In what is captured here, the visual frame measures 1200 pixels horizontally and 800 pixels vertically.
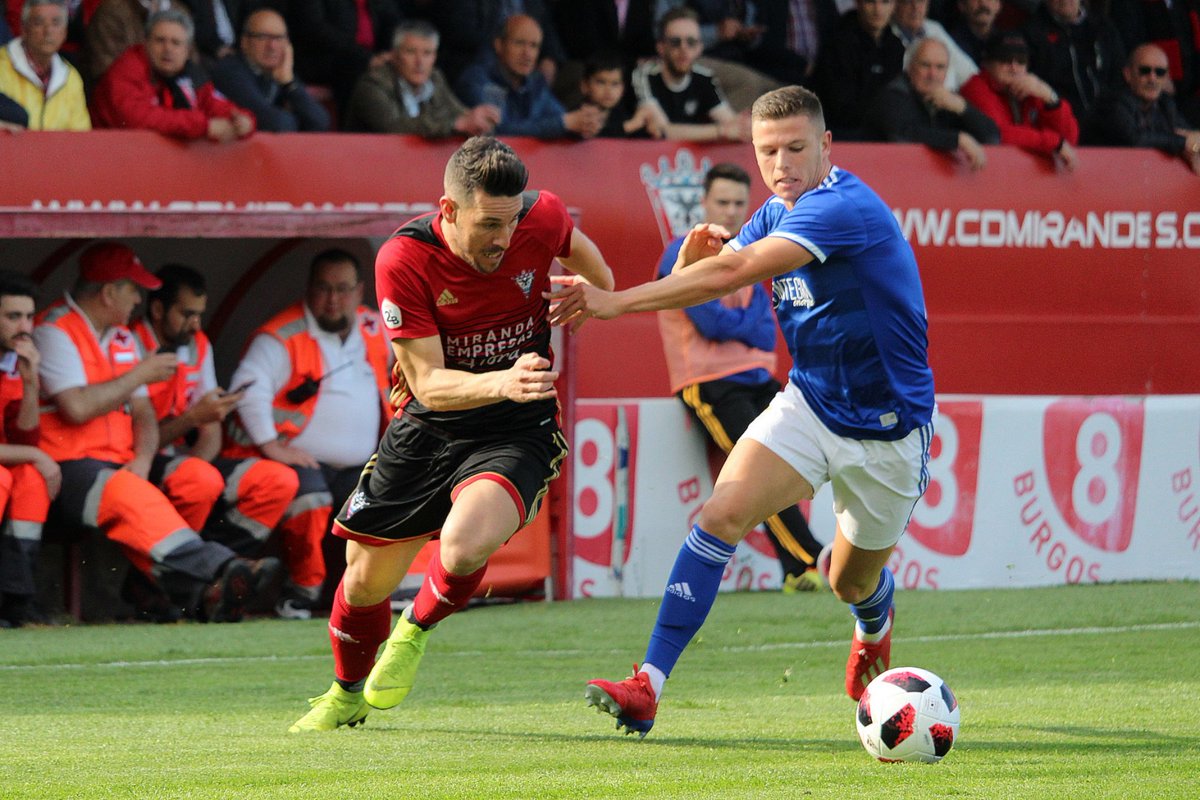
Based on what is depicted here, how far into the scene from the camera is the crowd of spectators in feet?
32.3

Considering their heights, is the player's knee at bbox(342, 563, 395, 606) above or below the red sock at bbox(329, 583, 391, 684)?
above

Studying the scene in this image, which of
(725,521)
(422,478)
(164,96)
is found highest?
(164,96)

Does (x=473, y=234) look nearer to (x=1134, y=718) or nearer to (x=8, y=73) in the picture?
(x=1134, y=718)

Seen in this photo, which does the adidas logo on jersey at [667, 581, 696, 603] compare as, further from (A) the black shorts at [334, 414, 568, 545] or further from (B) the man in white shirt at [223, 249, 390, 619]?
(B) the man in white shirt at [223, 249, 390, 619]

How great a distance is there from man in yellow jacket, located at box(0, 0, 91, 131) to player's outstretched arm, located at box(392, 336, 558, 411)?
14.4ft

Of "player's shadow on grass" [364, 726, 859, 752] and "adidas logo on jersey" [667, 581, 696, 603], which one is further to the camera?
"adidas logo on jersey" [667, 581, 696, 603]

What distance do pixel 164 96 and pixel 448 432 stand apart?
4633mm

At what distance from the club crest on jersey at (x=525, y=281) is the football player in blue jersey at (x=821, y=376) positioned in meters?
0.49

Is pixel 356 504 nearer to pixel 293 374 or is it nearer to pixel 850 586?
pixel 850 586

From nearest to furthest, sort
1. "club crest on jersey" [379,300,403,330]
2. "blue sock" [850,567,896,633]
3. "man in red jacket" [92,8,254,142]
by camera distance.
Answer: "club crest on jersey" [379,300,403,330] → "blue sock" [850,567,896,633] → "man in red jacket" [92,8,254,142]

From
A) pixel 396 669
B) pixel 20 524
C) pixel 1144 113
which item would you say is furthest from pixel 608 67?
pixel 396 669

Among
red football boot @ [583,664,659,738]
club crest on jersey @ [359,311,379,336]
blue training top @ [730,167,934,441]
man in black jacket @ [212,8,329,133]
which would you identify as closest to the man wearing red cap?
club crest on jersey @ [359,311,379,336]

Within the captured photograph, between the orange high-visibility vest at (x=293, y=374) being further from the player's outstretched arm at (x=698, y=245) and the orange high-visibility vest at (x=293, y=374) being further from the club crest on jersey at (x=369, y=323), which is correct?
the player's outstretched arm at (x=698, y=245)

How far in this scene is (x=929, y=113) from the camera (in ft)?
40.0
